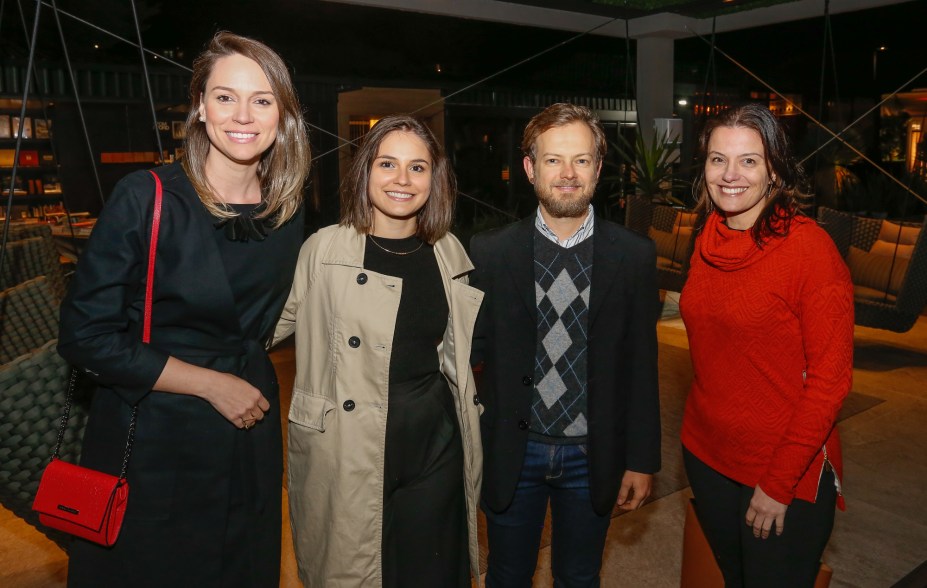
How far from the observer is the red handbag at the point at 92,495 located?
1.34m

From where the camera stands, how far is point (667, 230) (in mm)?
7098

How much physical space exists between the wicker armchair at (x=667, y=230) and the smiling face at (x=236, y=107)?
5.33m

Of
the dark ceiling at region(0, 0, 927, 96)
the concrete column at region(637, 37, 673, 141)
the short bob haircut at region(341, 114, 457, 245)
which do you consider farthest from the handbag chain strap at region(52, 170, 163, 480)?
the concrete column at region(637, 37, 673, 141)

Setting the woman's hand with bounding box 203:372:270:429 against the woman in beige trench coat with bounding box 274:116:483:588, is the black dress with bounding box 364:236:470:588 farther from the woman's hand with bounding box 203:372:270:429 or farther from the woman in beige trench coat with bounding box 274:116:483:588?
the woman's hand with bounding box 203:372:270:429

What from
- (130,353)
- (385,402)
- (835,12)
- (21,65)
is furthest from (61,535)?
(835,12)

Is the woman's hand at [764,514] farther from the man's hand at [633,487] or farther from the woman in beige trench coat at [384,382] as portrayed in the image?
the woman in beige trench coat at [384,382]

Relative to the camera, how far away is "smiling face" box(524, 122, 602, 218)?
1715mm

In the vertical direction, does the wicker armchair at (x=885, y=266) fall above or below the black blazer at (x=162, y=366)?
below

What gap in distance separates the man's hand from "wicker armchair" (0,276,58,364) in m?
2.15

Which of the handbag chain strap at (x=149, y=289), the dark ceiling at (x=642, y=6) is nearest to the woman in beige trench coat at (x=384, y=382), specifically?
the handbag chain strap at (x=149, y=289)

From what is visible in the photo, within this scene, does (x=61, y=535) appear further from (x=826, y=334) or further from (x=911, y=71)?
(x=911, y=71)

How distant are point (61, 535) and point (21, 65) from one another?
20.2 feet

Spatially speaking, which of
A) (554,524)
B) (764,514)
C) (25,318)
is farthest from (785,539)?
(25,318)

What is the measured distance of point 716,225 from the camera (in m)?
1.74
